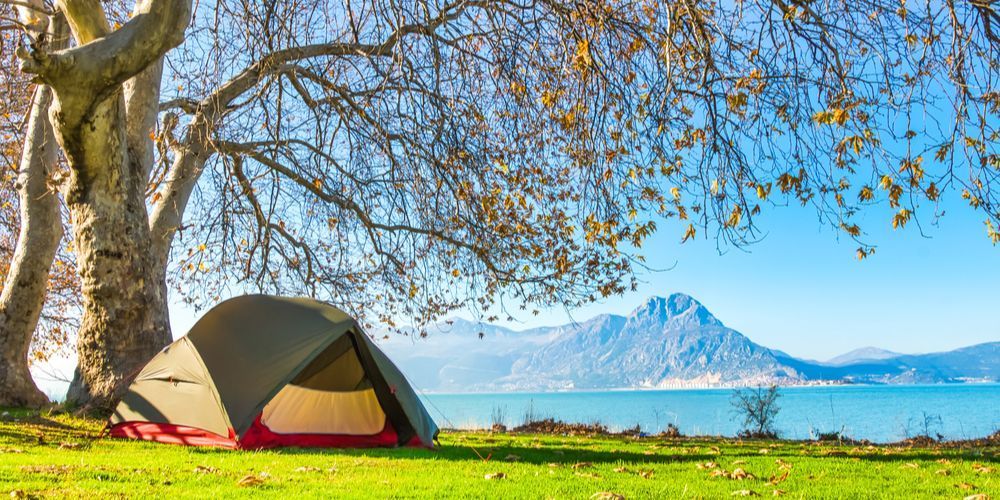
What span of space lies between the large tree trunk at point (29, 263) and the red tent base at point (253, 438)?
14.6ft

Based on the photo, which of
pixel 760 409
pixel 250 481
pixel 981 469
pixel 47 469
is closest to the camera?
pixel 250 481

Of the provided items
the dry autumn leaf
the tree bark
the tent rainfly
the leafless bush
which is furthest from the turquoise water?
the tree bark

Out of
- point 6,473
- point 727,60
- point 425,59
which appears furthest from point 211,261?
point 727,60

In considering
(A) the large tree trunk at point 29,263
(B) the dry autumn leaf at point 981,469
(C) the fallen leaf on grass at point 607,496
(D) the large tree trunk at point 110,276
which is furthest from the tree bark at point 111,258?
(B) the dry autumn leaf at point 981,469

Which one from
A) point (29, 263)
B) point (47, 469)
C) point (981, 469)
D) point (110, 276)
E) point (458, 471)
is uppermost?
point (29, 263)

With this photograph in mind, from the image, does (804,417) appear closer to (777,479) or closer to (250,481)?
(777,479)

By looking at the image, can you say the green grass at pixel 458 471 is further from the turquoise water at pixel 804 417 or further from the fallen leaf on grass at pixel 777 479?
the turquoise water at pixel 804 417

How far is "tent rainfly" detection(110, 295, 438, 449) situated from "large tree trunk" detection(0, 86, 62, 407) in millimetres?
4419

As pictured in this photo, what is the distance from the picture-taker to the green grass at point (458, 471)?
530 cm

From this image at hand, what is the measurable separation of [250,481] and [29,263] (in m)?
9.28

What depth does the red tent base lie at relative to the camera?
27.7 feet

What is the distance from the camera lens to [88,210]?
10555 millimetres

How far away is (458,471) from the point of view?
6.65 meters

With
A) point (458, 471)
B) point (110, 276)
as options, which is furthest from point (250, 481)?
point (110, 276)
